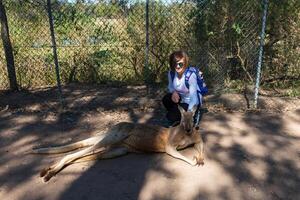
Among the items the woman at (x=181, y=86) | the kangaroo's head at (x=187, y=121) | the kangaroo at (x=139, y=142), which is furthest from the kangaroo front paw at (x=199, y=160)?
the woman at (x=181, y=86)

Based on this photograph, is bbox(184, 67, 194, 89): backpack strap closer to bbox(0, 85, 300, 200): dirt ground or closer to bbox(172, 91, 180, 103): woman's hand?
bbox(172, 91, 180, 103): woman's hand

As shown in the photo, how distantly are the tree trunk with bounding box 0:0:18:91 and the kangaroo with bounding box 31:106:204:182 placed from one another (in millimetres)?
2938

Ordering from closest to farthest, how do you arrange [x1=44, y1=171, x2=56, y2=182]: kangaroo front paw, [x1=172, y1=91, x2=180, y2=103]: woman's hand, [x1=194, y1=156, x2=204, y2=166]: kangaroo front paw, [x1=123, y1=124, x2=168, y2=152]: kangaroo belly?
[x1=44, y1=171, x2=56, y2=182]: kangaroo front paw
[x1=194, y1=156, x2=204, y2=166]: kangaroo front paw
[x1=123, y1=124, x2=168, y2=152]: kangaroo belly
[x1=172, y1=91, x2=180, y2=103]: woman's hand

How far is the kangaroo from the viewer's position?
4027mm

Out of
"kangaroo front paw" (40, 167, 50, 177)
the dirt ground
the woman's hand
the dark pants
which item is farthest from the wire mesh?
"kangaroo front paw" (40, 167, 50, 177)

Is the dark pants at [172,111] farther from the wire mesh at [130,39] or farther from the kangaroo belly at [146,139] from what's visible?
the wire mesh at [130,39]

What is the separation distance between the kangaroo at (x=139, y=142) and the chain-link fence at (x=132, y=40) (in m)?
2.57

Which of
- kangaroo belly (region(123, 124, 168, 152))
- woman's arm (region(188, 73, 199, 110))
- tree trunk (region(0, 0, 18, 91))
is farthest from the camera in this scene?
tree trunk (region(0, 0, 18, 91))

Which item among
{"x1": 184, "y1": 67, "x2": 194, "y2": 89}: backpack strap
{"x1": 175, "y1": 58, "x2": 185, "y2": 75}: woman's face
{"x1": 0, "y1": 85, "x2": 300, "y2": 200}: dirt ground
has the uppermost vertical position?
{"x1": 175, "y1": 58, "x2": 185, "y2": 75}: woman's face

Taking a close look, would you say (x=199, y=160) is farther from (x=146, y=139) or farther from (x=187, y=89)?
(x=187, y=89)

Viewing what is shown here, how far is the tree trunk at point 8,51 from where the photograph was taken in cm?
639

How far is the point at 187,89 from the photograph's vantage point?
4703 mm

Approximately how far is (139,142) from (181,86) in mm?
1010

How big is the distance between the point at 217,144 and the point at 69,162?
5.74 feet
